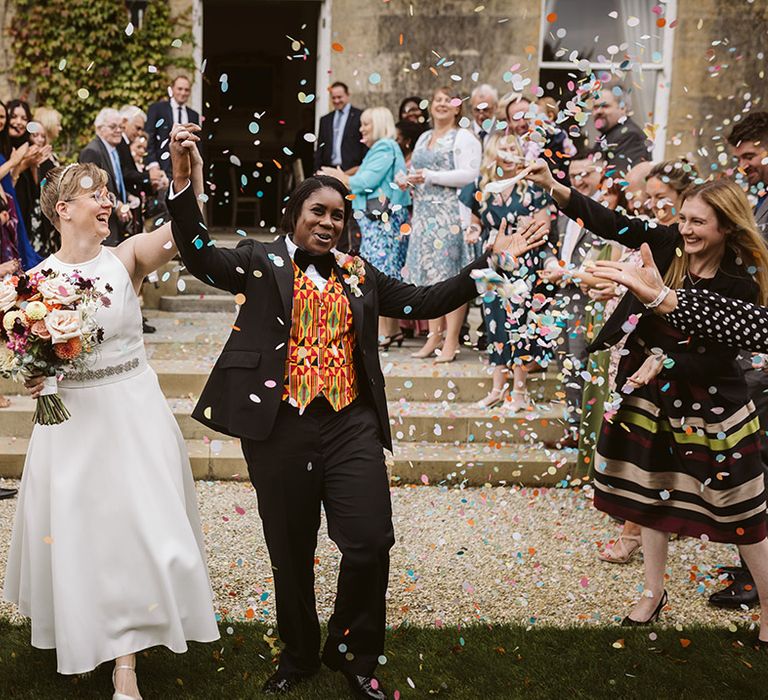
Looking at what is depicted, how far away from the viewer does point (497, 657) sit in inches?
163

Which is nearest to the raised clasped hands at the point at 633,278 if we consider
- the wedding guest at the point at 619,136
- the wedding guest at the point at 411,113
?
the wedding guest at the point at 619,136

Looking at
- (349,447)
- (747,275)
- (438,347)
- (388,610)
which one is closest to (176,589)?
(349,447)

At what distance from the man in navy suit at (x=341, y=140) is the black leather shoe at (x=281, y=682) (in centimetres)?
649

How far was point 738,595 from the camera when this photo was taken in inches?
190

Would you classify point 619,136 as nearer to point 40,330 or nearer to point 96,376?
point 96,376

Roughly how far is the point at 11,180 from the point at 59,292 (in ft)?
13.8

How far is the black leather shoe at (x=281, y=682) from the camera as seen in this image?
375cm

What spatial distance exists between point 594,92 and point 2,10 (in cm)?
849

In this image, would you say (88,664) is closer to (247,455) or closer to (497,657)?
(247,455)

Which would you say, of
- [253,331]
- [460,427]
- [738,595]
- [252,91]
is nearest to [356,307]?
[253,331]

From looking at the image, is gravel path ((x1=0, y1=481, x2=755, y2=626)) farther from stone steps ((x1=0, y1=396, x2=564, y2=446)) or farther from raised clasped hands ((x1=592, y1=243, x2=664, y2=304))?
raised clasped hands ((x1=592, y1=243, x2=664, y2=304))

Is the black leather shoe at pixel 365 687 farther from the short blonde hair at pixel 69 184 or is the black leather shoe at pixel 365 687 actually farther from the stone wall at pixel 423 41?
the stone wall at pixel 423 41

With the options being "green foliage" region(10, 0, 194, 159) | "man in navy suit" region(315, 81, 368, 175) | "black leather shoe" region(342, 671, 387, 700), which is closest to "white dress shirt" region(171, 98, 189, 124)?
"green foliage" region(10, 0, 194, 159)

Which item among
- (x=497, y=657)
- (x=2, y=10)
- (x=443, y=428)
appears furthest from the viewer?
(x=2, y=10)
